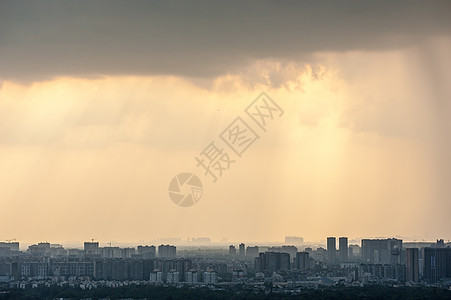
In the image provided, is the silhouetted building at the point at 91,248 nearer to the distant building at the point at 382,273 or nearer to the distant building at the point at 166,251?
the distant building at the point at 166,251

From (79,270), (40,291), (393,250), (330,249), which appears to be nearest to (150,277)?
(79,270)

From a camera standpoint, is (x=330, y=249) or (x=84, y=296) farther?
(x=330, y=249)

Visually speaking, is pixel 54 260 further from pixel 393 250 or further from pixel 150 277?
pixel 393 250

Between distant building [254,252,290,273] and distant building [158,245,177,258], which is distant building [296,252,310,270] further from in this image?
distant building [158,245,177,258]

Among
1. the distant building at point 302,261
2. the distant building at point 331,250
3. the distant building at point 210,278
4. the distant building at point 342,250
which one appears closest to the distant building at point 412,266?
the distant building at point 210,278

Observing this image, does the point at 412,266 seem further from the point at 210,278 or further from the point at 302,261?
the point at 302,261

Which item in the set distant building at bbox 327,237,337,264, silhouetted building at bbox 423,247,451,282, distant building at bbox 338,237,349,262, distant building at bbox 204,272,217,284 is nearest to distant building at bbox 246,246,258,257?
distant building at bbox 327,237,337,264

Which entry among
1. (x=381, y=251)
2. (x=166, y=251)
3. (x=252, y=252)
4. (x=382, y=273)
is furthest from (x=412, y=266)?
(x=252, y=252)
